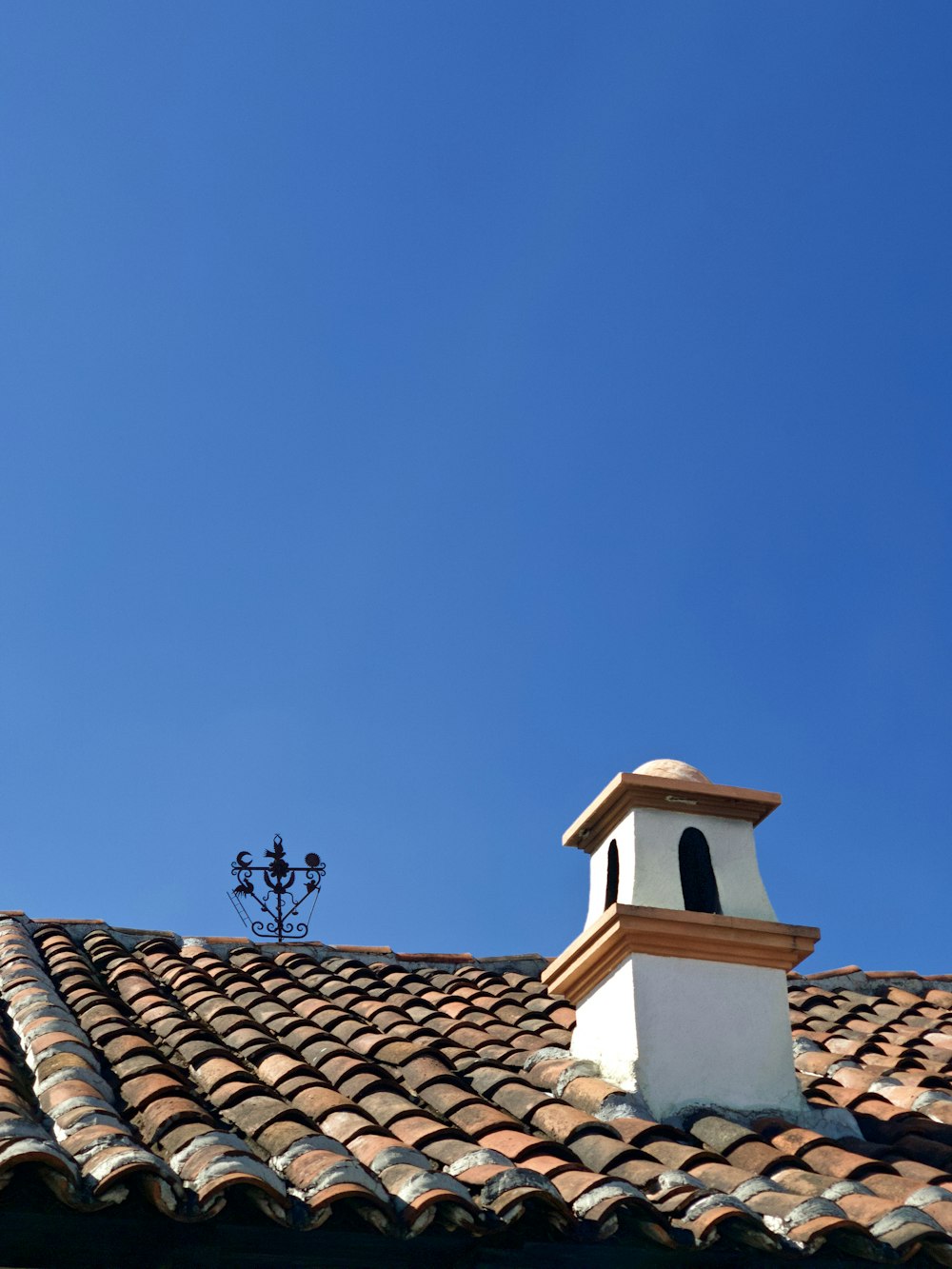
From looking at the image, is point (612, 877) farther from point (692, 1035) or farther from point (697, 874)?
point (692, 1035)

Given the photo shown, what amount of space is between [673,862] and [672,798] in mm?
333

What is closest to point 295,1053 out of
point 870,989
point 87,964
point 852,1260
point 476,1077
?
point 476,1077

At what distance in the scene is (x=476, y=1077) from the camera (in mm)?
6301

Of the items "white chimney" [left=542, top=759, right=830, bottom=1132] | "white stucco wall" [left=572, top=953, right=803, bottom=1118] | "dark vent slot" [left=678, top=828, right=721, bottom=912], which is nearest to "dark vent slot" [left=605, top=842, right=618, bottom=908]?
"white chimney" [left=542, top=759, right=830, bottom=1132]

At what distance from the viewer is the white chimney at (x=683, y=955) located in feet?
20.9

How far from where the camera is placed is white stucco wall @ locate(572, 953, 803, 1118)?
20.7 ft

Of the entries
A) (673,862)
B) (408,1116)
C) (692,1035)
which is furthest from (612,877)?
(408,1116)

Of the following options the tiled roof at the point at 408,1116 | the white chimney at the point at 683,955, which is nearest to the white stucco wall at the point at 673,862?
the white chimney at the point at 683,955

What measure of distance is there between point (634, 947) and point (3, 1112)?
10.2ft

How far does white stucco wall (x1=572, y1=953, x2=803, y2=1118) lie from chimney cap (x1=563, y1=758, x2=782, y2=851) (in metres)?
0.85

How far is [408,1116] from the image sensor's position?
5.34 metres

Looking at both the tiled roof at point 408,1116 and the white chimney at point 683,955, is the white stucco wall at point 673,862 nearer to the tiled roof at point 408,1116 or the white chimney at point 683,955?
the white chimney at point 683,955

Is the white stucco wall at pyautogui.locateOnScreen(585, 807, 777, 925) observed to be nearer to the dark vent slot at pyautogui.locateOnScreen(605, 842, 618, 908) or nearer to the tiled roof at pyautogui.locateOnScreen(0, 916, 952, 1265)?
the dark vent slot at pyautogui.locateOnScreen(605, 842, 618, 908)

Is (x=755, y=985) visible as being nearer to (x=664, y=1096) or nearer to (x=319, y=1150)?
(x=664, y=1096)
